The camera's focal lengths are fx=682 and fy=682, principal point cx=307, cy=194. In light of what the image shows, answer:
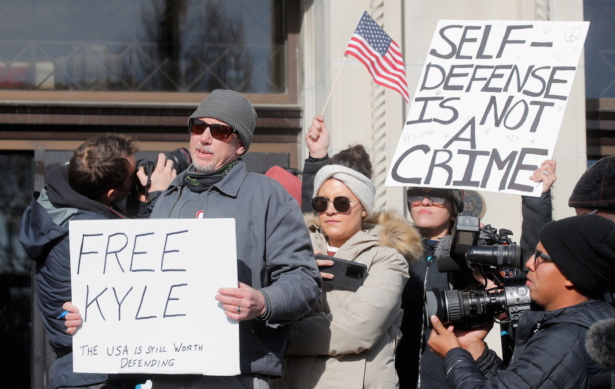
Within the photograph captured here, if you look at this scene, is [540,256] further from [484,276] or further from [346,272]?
[346,272]

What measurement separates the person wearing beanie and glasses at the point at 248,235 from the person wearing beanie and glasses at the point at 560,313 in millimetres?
604

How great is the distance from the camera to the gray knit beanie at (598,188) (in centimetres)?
274

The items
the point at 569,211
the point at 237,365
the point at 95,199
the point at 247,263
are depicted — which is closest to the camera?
the point at 237,365

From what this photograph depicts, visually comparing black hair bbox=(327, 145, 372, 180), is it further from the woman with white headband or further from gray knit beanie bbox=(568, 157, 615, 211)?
gray knit beanie bbox=(568, 157, 615, 211)

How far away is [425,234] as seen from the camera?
11.9ft

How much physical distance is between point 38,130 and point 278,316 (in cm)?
351

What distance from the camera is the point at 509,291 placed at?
2492 millimetres

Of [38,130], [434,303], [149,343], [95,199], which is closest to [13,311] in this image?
[38,130]

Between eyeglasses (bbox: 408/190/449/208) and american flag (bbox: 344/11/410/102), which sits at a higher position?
american flag (bbox: 344/11/410/102)

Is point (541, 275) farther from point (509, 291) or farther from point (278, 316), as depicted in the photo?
point (278, 316)

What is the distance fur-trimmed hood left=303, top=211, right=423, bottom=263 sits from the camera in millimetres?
3146

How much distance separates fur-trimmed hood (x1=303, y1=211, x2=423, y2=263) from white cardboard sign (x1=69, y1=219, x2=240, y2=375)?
44.5 inches

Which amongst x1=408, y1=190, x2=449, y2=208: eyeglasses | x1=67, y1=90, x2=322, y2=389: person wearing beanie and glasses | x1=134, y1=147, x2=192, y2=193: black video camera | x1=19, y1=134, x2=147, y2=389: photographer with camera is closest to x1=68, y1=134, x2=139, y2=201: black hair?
x1=19, y1=134, x2=147, y2=389: photographer with camera

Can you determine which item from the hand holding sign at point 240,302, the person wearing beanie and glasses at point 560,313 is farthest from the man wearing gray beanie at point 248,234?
the person wearing beanie and glasses at point 560,313
